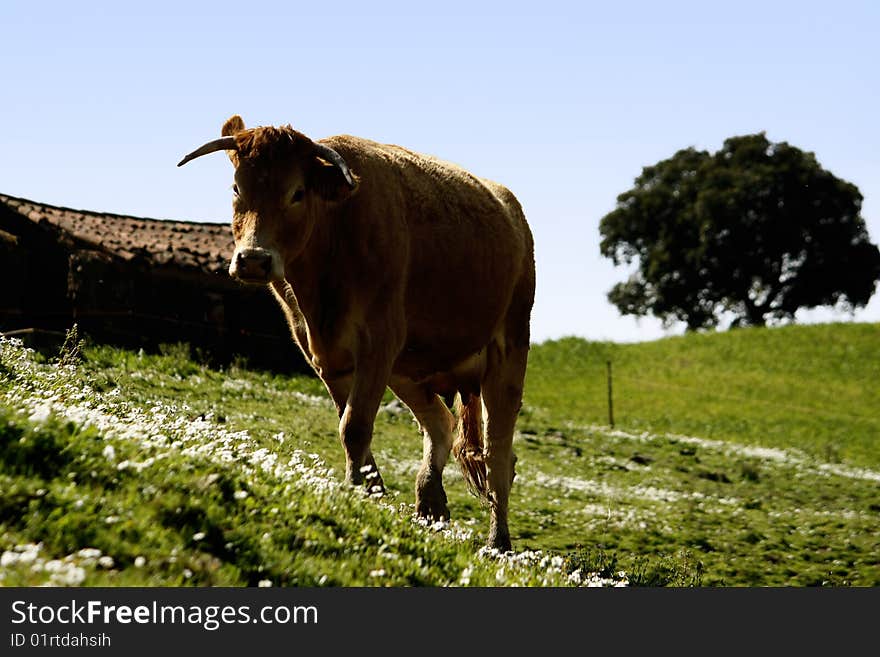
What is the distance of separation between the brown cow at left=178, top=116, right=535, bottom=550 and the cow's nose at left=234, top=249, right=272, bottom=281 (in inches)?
0.4

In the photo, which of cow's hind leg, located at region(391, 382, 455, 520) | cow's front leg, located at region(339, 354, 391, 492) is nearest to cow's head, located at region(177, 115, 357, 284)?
cow's front leg, located at region(339, 354, 391, 492)

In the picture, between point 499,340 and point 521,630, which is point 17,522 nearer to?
point 521,630

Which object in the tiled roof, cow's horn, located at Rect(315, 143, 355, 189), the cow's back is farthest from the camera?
the tiled roof

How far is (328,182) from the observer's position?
9.02 metres

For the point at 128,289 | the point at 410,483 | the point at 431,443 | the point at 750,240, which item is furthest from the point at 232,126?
the point at 750,240

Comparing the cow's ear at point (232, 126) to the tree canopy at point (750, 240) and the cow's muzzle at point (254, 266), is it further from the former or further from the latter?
the tree canopy at point (750, 240)

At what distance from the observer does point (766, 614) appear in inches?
249

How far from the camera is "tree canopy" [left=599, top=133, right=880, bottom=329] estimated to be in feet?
222

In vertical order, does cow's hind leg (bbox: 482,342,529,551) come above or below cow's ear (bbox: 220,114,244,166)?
below

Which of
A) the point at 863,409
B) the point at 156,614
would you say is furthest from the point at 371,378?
the point at 863,409

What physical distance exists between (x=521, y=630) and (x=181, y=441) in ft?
10.8

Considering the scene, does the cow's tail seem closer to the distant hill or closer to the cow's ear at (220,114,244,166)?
the cow's ear at (220,114,244,166)

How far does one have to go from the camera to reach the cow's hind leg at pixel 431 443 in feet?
35.0

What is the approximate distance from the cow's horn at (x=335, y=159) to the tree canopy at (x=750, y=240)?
6005cm
